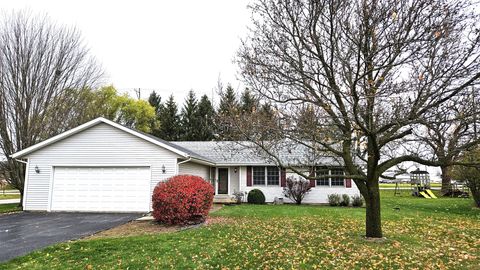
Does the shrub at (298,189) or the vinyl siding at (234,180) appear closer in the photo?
the shrub at (298,189)

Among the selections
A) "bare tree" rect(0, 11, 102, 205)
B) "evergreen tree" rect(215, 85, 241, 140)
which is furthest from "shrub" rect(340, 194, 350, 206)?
"bare tree" rect(0, 11, 102, 205)

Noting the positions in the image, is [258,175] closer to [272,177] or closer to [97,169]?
[272,177]

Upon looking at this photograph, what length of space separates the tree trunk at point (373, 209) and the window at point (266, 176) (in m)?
11.6

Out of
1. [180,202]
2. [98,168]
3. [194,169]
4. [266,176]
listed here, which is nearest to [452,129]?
[180,202]

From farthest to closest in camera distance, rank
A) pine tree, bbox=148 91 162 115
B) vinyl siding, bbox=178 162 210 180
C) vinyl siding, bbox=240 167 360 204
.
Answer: pine tree, bbox=148 91 162 115, vinyl siding, bbox=240 167 360 204, vinyl siding, bbox=178 162 210 180

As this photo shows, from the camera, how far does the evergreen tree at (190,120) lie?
38.9m

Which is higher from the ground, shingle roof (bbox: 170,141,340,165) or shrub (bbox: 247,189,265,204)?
shingle roof (bbox: 170,141,340,165)

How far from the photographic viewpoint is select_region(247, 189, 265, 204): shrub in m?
18.9

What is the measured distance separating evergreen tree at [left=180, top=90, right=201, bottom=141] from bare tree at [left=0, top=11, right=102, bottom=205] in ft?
64.7

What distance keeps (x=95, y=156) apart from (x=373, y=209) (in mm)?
12537

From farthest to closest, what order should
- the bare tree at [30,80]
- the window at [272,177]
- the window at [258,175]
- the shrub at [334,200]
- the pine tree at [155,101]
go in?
the pine tree at [155,101]
the window at [258,175]
the window at [272,177]
the shrub at [334,200]
the bare tree at [30,80]

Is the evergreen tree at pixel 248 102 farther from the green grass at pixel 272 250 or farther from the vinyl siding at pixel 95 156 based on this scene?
the vinyl siding at pixel 95 156

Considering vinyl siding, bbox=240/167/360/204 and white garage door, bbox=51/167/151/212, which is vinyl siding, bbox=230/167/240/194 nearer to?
vinyl siding, bbox=240/167/360/204

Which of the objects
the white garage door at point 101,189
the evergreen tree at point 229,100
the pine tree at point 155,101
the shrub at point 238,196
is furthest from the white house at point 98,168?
the pine tree at point 155,101
